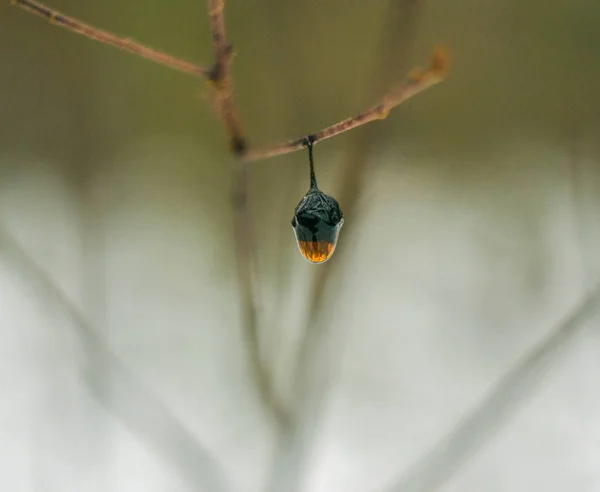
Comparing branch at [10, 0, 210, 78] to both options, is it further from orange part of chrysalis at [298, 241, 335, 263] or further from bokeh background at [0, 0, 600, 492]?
bokeh background at [0, 0, 600, 492]

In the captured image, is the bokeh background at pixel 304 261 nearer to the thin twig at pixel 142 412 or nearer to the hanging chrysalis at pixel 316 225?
the thin twig at pixel 142 412

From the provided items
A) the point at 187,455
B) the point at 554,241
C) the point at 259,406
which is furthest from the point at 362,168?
the point at 187,455

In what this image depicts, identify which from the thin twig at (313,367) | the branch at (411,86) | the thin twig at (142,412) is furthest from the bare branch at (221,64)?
the thin twig at (142,412)

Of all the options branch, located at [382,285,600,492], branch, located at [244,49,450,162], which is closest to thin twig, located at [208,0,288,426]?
branch, located at [382,285,600,492]

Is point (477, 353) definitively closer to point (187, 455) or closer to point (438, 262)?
point (438, 262)

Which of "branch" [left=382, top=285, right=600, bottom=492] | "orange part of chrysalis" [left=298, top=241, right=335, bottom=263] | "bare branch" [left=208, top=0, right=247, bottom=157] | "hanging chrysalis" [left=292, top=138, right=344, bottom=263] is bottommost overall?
"branch" [left=382, top=285, right=600, bottom=492]
